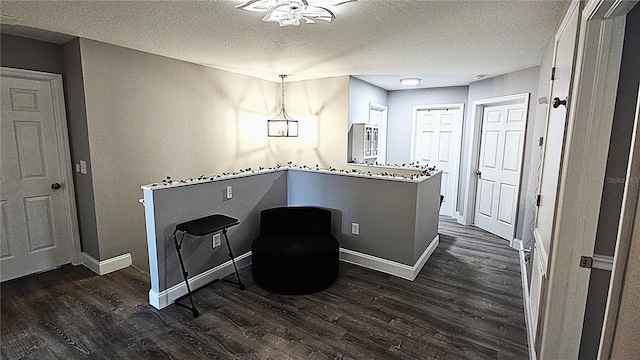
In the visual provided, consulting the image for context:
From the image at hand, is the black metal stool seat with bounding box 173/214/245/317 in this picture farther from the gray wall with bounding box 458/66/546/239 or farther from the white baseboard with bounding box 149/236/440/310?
the gray wall with bounding box 458/66/546/239

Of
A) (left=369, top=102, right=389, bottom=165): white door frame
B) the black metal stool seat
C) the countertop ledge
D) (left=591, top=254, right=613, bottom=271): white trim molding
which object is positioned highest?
(left=369, top=102, right=389, bottom=165): white door frame

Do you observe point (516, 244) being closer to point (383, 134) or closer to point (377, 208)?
point (377, 208)

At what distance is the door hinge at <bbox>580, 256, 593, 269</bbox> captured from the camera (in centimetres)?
151

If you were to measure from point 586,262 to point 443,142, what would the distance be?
4.39m

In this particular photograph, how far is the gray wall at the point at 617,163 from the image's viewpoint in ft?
4.67

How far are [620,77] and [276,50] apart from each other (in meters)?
2.74

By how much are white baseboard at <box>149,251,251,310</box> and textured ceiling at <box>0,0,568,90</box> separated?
88.1 inches

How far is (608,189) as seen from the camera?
59.1 inches

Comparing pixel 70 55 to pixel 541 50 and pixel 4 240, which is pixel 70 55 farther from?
pixel 541 50

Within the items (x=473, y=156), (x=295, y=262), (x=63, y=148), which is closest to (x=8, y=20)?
(x=63, y=148)

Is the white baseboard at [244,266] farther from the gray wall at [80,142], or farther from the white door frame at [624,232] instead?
the white door frame at [624,232]

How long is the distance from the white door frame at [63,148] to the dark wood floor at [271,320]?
1.17ft

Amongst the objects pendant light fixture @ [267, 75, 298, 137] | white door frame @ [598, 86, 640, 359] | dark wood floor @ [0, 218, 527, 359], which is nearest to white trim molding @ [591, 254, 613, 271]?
white door frame @ [598, 86, 640, 359]

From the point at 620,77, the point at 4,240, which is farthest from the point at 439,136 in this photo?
the point at 4,240
